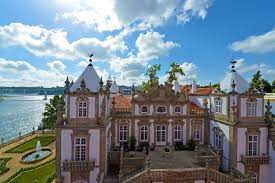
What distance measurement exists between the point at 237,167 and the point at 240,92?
24.1 feet

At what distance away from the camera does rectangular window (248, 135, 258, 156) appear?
24.6 metres

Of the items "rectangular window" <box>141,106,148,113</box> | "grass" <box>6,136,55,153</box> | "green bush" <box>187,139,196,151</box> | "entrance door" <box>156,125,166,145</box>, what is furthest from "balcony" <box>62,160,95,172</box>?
"grass" <box>6,136,55,153</box>

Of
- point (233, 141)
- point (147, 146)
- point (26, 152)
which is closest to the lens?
point (233, 141)

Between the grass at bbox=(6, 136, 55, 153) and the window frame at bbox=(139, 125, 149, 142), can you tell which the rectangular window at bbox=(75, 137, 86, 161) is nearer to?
the window frame at bbox=(139, 125, 149, 142)

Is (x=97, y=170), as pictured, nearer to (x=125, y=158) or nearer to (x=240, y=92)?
(x=125, y=158)

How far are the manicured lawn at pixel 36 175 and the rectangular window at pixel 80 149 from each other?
25.0 feet

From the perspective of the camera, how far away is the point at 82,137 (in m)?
22.2

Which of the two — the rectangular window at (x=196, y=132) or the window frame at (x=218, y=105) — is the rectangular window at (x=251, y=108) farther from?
the rectangular window at (x=196, y=132)

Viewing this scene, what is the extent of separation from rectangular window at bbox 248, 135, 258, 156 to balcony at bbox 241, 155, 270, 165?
22.5 inches

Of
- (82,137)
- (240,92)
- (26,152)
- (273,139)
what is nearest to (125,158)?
(82,137)

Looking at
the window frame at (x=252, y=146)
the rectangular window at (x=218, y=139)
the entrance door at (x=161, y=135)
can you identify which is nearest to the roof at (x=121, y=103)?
the entrance door at (x=161, y=135)

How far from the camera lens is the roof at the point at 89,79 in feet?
74.3

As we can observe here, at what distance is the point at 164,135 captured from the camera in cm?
2861

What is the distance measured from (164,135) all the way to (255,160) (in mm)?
9636
